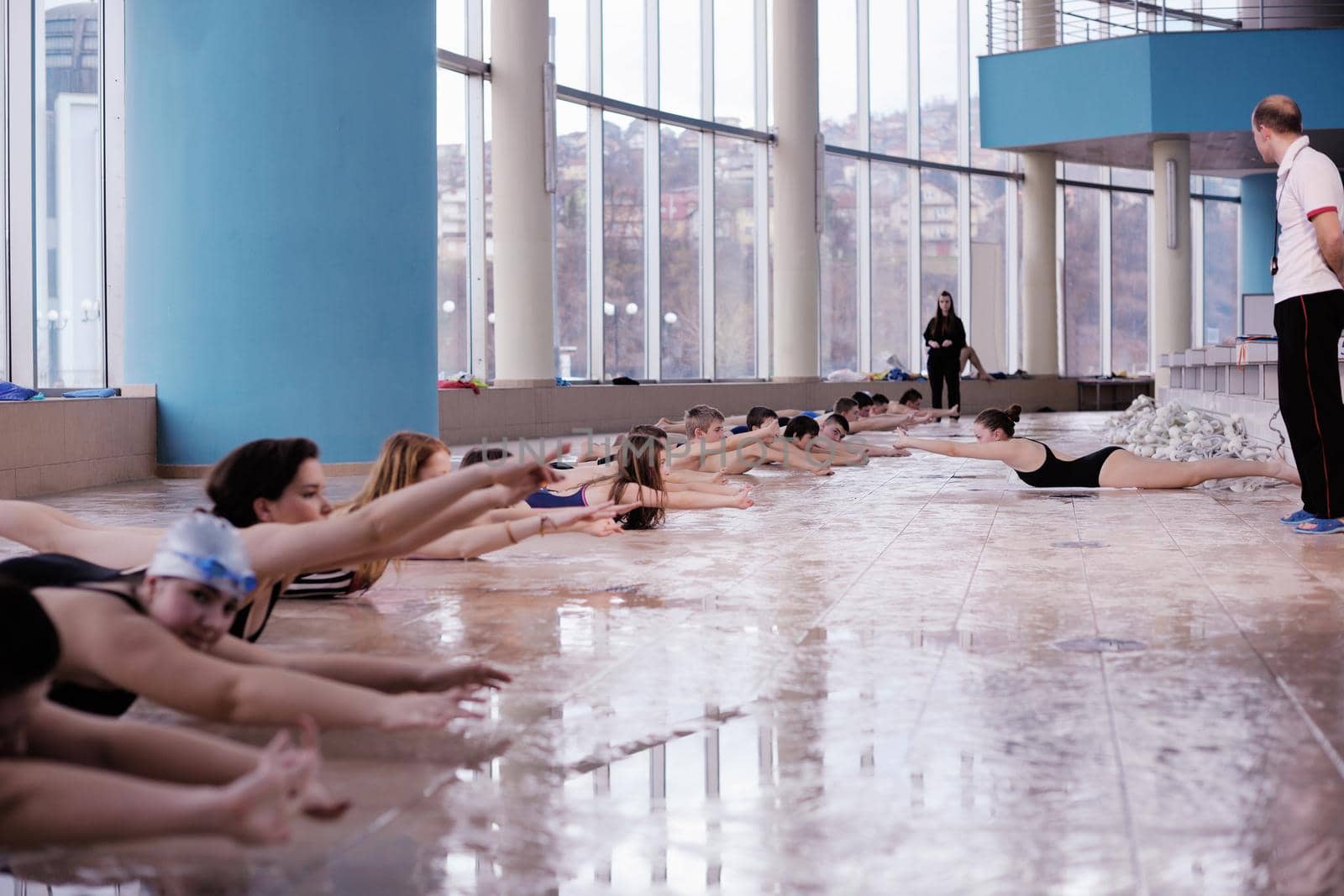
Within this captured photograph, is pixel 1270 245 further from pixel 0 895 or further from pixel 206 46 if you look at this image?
pixel 0 895

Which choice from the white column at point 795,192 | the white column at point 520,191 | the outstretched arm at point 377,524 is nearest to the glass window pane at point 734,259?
the white column at point 795,192

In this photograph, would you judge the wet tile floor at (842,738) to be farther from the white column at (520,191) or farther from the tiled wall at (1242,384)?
the white column at (520,191)

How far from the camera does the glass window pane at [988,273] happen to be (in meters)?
27.0

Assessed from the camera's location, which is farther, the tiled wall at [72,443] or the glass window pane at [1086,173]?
the glass window pane at [1086,173]

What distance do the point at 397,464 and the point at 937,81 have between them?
2356cm

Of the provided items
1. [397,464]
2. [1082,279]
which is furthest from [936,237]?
[397,464]

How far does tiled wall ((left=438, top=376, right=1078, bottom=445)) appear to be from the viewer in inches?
607

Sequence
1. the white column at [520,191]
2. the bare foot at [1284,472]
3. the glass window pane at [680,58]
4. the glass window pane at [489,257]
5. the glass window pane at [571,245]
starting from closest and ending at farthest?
the bare foot at [1284,472] < the white column at [520,191] < the glass window pane at [489,257] < the glass window pane at [571,245] < the glass window pane at [680,58]

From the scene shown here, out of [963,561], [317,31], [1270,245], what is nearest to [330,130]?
[317,31]

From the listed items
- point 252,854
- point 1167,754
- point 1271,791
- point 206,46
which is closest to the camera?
point 252,854

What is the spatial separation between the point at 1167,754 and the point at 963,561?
300cm

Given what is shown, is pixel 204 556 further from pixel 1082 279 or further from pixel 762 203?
pixel 1082 279

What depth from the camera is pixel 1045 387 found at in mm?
26344

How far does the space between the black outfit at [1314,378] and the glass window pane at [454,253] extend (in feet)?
39.5
